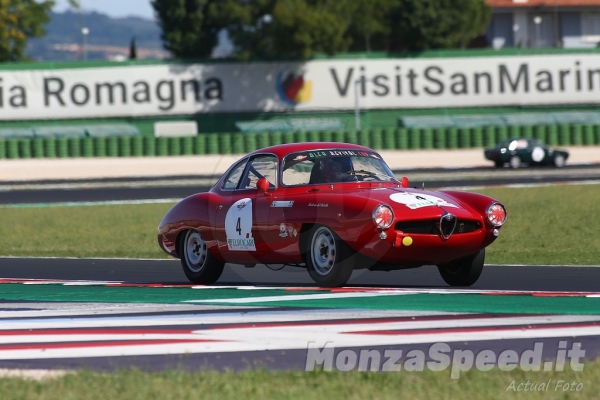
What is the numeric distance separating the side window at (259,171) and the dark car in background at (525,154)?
24.7 m

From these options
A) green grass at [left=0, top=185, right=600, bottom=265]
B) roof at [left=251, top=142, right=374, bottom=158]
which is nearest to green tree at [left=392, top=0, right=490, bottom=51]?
green grass at [left=0, top=185, right=600, bottom=265]

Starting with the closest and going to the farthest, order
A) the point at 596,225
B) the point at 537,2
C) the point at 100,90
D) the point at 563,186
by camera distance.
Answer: the point at 596,225 < the point at 563,186 < the point at 100,90 < the point at 537,2

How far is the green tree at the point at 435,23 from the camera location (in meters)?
51.4

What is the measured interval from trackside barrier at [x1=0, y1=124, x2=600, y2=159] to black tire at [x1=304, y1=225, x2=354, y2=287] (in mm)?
27465

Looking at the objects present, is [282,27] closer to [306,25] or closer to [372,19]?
[306,25]

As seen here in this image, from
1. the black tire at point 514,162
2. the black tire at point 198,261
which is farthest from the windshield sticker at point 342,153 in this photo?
the black tire at point 514,162

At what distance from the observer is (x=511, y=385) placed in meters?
4.86

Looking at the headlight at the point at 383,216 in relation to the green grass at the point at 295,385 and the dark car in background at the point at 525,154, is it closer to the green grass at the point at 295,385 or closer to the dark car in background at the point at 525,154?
the green grass at the point at 295,385

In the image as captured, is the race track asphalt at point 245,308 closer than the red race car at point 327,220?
Yes

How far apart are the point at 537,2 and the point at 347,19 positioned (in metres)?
23.0

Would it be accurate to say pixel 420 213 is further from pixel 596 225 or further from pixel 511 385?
pixel 596 225

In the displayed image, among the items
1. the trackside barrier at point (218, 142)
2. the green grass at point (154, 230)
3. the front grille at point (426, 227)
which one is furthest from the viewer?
the trackside barrier at point (218, 142)

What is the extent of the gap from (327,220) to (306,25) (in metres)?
39.8

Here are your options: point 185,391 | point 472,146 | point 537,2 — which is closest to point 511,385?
point 185,391
